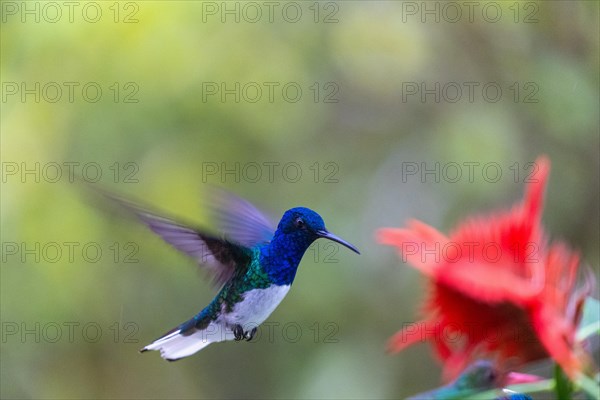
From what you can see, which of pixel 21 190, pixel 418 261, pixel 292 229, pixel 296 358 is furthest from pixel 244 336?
pixel 296 358

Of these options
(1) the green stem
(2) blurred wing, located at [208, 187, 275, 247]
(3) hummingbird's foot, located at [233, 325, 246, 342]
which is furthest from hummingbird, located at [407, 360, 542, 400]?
(2) blurred wing, located at [208, 187, 275, 247]

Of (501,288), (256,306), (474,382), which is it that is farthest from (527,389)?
(256,306)

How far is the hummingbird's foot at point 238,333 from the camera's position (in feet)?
5.28

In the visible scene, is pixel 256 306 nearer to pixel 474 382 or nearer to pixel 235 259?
pixel 235 259

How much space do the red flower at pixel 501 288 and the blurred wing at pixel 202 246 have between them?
44cm

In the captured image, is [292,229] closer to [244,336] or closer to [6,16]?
[244,336]

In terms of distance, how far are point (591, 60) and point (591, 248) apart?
0.75 metres

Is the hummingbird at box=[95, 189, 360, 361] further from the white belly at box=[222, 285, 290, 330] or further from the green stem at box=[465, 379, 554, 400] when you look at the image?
the green stem at box=[465, 379, 554, 400]

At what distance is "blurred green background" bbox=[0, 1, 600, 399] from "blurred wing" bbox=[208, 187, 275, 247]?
3.26 ft

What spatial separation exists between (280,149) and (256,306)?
6.43 feet

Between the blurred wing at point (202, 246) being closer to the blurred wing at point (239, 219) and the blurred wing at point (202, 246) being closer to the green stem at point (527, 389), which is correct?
the blurred wing at point (239, 219)

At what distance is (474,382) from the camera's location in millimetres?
1226

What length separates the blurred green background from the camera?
3.04 metres

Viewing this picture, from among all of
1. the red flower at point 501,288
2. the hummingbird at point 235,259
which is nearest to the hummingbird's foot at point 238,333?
the hummingbird at point 235,259
